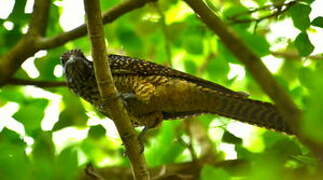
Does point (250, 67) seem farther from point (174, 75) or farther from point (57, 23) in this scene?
point (57, 23)

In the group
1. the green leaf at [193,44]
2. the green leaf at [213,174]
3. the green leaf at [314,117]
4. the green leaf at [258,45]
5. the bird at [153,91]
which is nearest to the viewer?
the green leaf at [314,117]

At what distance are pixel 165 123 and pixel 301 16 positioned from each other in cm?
220

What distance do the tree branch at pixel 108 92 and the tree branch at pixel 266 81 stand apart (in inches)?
31.3

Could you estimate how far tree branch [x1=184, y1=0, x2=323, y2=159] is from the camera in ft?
4.35

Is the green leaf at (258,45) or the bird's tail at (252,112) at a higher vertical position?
the green leaf at (258,45)

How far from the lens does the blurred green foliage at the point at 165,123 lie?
2023 millimetres

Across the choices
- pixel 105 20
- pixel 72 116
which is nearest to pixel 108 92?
pixel 72 116

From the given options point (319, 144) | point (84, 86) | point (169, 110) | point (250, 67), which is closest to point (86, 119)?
point (84, 86)

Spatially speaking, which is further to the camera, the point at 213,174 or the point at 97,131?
the point at 97,131

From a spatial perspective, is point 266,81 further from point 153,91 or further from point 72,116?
point 153,91

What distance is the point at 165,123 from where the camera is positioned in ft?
16.3

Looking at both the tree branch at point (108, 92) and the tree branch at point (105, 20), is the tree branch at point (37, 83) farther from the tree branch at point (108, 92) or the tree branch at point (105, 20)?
the tree branch at point (108, 92)

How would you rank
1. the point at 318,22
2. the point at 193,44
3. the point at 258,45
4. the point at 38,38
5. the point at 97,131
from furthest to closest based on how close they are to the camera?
1. the point at 193,44
2. the point at 38,38
3. the point at 258,45
4. the point at 97,131
5. the point at 318,22

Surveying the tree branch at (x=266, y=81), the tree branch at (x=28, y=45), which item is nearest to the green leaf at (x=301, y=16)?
the tree branch at (x=266, y=81)
